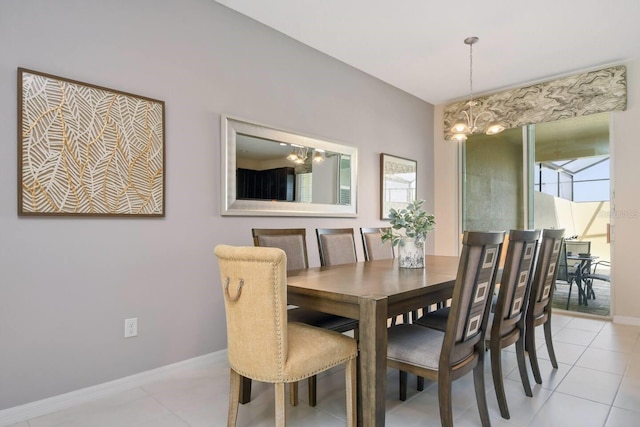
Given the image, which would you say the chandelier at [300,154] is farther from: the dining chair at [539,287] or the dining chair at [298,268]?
the dining chair at [539,287]

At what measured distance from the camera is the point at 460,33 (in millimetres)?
3350

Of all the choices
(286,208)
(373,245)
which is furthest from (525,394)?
(286,208)

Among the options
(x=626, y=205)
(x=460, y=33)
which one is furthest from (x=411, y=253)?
(x=626, y=205)

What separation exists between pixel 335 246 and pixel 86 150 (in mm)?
1828

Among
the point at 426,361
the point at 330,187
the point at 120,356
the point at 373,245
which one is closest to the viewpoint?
the point at 426,361

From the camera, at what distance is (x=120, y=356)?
2359 millimetres

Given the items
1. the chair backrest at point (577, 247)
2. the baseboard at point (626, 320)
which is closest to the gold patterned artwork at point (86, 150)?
the chair backrest at point (577, 247)

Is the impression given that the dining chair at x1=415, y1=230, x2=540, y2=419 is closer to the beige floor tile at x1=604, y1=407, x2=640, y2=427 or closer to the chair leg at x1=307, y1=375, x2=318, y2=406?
the beige floor tile at x1=604, y1=407, x2=640, y2=427

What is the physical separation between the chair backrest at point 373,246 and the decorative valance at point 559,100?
2578mm

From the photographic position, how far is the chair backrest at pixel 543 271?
93.5 inches

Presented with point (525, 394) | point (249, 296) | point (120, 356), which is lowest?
point (525, 394)

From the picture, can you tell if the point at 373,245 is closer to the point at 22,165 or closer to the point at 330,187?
the point at 330,187

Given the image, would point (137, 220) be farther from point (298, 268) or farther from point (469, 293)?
point (469, 293)

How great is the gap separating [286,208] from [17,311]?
202cm
